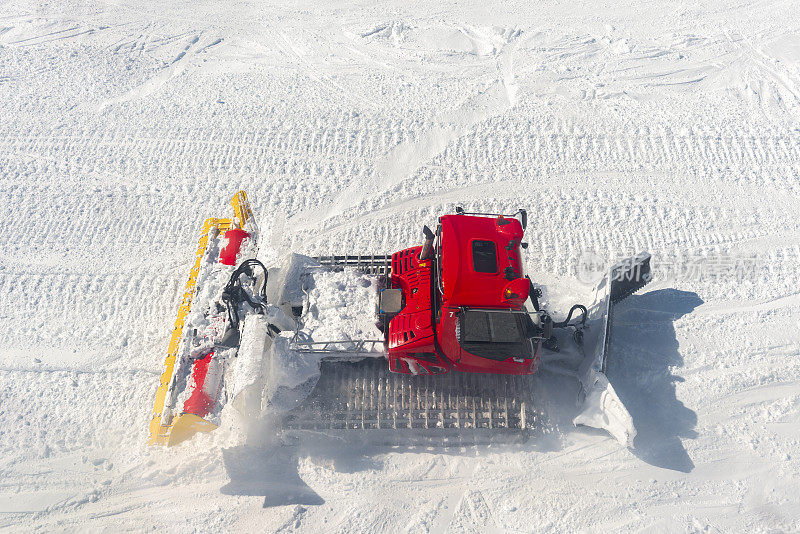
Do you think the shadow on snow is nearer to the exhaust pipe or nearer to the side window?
the side window

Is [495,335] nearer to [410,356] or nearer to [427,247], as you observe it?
[410,356]

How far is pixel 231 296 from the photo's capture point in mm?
6234

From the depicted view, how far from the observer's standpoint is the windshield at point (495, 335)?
17.5ft

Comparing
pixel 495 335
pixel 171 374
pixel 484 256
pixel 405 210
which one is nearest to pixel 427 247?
pixel 484 256

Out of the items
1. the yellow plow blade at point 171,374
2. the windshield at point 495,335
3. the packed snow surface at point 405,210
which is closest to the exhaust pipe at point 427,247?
the packed snow surface at point 405,210

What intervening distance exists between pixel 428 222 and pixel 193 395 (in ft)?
15.5

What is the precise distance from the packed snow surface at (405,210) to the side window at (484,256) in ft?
5.28

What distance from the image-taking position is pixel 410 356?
5.81 meters

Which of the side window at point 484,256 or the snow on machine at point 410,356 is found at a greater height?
the side window at point 484,256

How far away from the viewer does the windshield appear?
5348 mm

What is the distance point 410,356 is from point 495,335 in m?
1.08

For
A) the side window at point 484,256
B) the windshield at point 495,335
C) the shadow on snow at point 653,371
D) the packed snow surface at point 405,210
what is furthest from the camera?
the shadow on snow at point 653,371

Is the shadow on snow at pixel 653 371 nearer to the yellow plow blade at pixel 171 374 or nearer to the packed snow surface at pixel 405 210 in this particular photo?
the packed snow surface at pixel 405 210

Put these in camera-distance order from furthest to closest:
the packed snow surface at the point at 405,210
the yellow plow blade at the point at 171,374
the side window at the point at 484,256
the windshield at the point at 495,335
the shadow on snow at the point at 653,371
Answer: the shadow on snow at the point at 653,371
the packed snow surface at the point at 405,210
the side window at the point at 484,256
the yellow plow blade at the point at 171,374
the windshield at the point at 495,335
